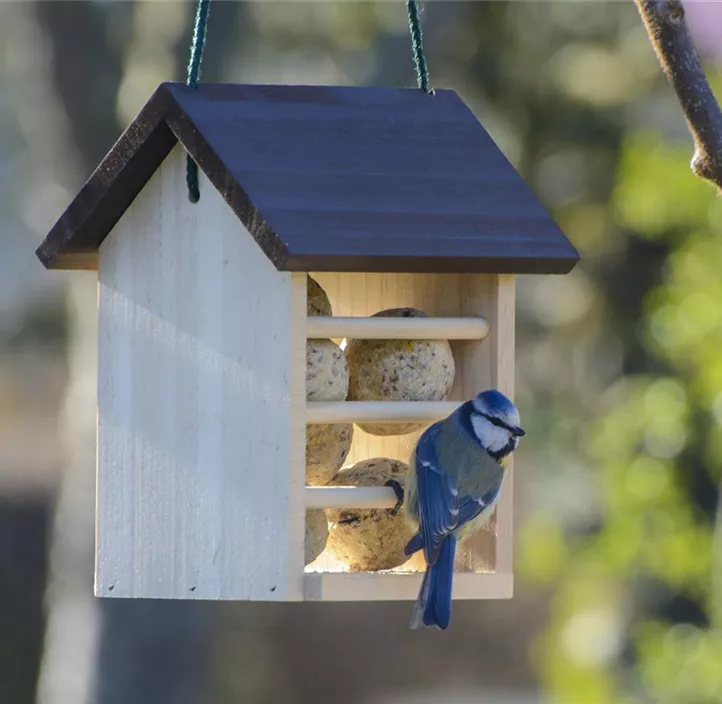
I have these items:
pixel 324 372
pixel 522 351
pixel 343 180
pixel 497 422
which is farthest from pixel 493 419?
pixel 522 351

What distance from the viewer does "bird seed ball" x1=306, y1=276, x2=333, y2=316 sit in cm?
366

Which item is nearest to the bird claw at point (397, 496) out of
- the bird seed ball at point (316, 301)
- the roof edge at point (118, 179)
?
the bird seed ball at point (316, 301)

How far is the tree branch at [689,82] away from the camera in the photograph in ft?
10.6

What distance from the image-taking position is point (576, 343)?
959cm

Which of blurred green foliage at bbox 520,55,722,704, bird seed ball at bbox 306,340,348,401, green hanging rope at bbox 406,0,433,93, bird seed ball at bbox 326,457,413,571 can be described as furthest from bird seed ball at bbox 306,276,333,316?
blurred green foliage at bbox 520,55,722,704

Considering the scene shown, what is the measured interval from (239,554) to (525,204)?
1.00 metres

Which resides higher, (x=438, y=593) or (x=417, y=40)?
(x=417, y=40)

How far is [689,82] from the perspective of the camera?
324cm

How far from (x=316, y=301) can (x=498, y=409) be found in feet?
1.77

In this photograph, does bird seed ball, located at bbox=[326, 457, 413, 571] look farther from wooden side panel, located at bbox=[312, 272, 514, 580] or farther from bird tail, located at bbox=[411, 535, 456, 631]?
bird tail, located at bbox=[411, 535, 456, 631]

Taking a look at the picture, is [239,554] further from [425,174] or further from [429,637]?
[429,637]

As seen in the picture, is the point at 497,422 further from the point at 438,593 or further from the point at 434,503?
the point at 438,593

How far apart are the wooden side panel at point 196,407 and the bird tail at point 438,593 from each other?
0.84 ft

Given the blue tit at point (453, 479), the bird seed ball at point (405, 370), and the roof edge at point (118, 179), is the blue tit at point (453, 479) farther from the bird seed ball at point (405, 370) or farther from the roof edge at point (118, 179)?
the roof edge at point (118, 179)
